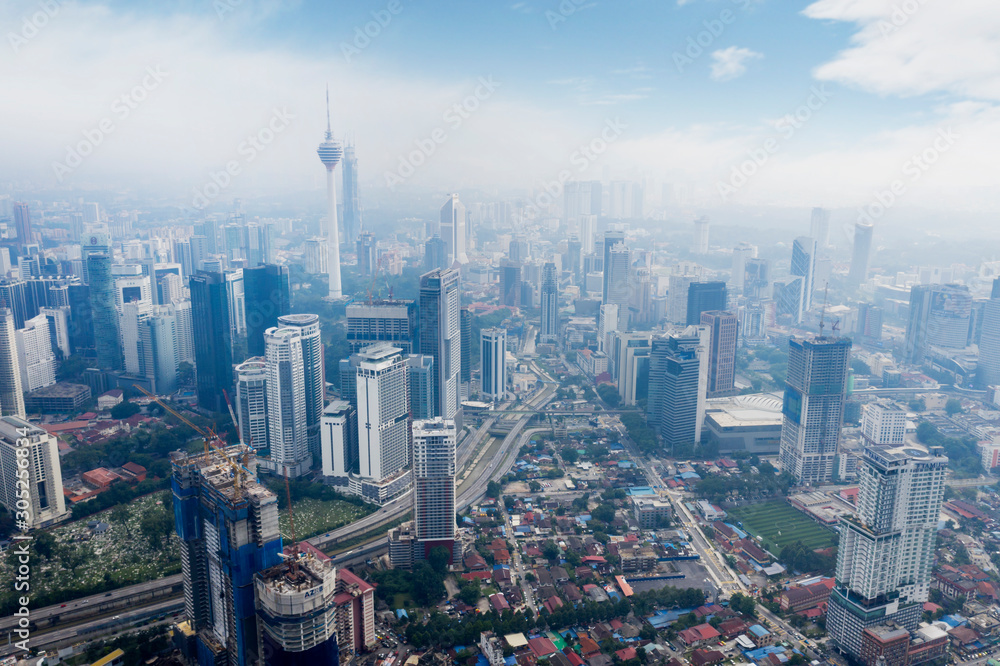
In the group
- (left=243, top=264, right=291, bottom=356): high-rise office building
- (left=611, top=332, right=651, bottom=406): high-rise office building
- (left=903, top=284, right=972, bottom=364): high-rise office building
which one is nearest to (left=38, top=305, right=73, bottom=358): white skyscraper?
(left=243, top=264, right=291, bottom=356): high-rise office building

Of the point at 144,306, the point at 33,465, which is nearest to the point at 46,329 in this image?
the point at 144,306

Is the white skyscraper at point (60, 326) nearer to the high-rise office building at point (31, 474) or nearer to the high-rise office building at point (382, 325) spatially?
the high-rise office building at point (31, 474)

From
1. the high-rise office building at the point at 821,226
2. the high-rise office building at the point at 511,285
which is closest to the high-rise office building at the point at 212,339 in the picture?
the high-rise office building at the point at 511,285

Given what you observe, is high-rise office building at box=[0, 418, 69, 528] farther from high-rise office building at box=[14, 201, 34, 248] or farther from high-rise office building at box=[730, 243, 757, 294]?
high-rise office building at box=[730, 243, 757, 294]

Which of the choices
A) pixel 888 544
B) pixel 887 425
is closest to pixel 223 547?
pixel 888 544

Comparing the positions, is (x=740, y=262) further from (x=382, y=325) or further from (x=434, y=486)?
(x=434, y=486)
